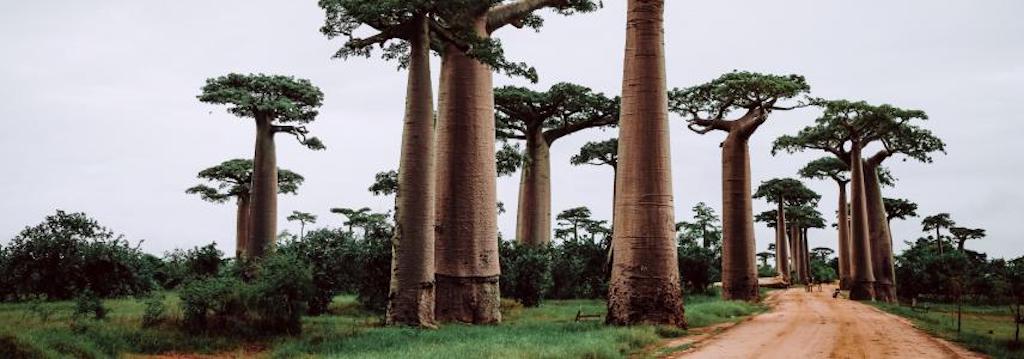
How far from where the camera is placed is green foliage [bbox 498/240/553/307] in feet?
62.4

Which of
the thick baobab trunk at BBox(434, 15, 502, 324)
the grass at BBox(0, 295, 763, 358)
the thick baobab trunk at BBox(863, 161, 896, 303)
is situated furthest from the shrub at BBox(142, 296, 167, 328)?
the thick baobab trunk at BBox(863, 161, 896, 303)

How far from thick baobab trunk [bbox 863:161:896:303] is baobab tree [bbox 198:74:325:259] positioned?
23696mm

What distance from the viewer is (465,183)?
14.2 m

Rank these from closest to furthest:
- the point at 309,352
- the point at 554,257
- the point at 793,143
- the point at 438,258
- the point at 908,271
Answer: the point at 309,352, the point at 438,258, the point at 554,257, the point at 793,143, the point at 908,271

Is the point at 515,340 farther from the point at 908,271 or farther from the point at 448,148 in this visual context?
the point at 908,271

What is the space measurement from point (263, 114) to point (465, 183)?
13.4 metres

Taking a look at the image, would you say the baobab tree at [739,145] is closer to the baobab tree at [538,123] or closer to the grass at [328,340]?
the baobab tree at [538,123]

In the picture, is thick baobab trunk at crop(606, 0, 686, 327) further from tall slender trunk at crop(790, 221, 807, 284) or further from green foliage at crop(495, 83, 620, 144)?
tall slender trunk at crop(790, 221, 807, 284)

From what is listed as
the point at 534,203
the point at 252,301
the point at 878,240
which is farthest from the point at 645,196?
the point at 878,240

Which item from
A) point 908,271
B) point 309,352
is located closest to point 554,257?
point 309,352

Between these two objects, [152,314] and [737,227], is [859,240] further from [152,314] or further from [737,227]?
[152,314]

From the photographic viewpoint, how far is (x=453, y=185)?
14.3 meters

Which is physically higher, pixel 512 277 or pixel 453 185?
pixel 453 185

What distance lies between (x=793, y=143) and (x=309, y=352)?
23654 millimetres
